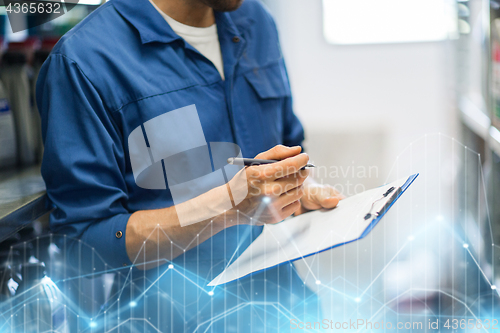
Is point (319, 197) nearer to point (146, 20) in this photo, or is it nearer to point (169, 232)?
point (169, 232)

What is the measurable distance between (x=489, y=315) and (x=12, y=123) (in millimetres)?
764

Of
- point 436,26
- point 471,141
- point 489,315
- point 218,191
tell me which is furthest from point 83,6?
point 436,26

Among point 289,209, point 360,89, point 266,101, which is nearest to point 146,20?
point 266,101

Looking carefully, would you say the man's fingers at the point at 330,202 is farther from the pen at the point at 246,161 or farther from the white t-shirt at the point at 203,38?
the white t-shirt at the point at 203,38

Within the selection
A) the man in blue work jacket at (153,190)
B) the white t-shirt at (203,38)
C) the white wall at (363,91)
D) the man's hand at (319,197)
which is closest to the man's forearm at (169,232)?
the man in blue work jacket at (153,190)

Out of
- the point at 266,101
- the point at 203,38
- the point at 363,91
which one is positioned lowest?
the point at 363,91

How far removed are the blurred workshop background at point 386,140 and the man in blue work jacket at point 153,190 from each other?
49mm

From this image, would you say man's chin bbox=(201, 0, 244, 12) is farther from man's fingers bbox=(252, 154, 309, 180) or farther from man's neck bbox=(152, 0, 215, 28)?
man's fingers bbox=(252, 154, 309, 180)

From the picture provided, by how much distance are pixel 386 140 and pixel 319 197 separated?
1.02 metres

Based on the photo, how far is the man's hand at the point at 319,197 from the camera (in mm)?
514

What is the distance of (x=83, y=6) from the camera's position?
28.5 inches

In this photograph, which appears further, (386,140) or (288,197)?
(386,140)

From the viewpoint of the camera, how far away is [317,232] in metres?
0.45

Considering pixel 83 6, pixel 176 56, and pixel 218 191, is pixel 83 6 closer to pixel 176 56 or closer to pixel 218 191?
pixel 176 56
